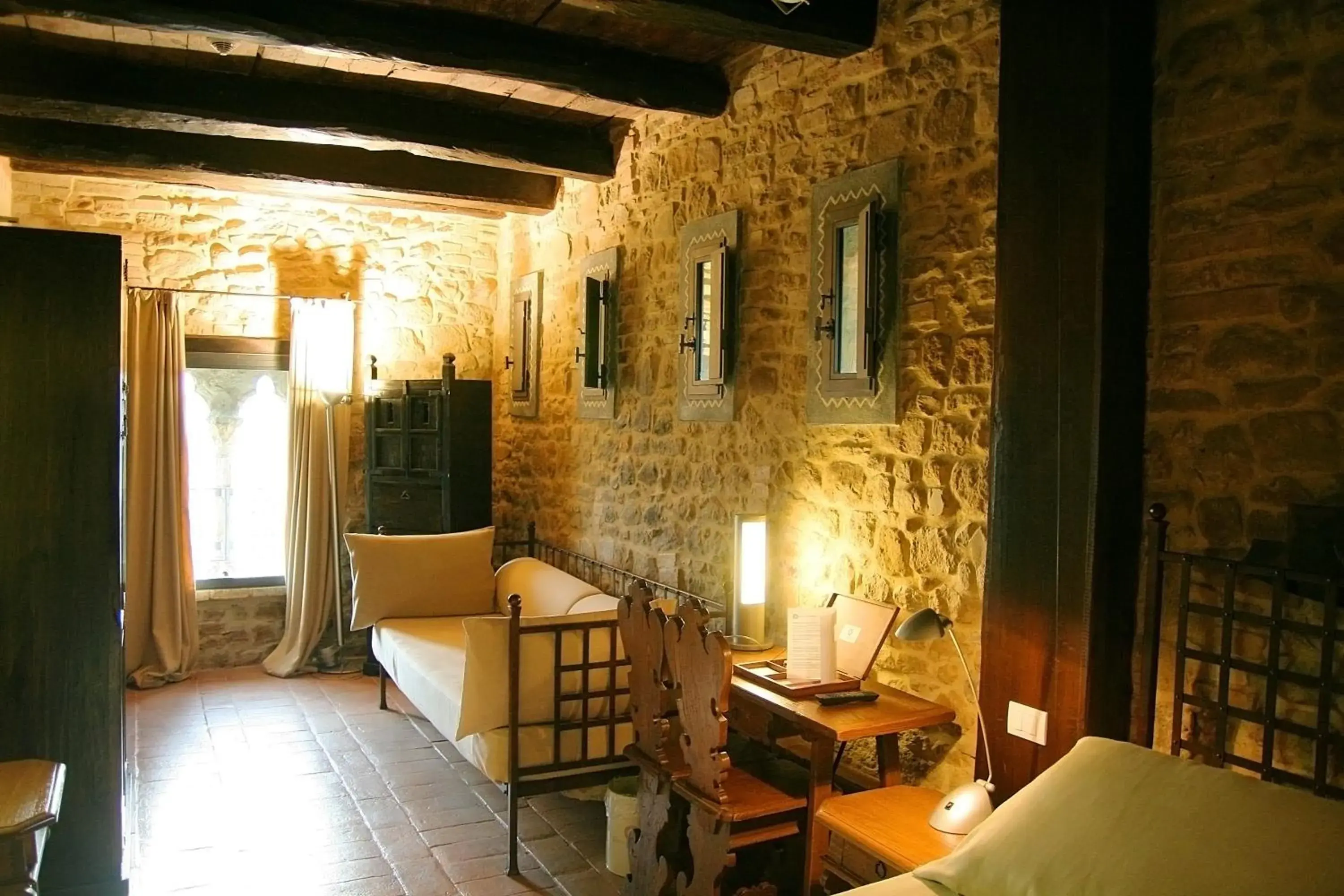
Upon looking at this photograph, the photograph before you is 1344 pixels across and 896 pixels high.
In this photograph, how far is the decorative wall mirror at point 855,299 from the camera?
10.6ft

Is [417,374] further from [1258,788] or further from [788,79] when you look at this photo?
[1258,788]

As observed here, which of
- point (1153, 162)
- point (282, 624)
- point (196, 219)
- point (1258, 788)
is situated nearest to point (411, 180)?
point (196, 219)

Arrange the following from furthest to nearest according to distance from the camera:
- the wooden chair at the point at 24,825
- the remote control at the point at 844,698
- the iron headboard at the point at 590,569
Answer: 1. the iron headboard at the point at 590,569
2. the remote control at the point at 844,698
3. the wooden chair at the point at 24,825

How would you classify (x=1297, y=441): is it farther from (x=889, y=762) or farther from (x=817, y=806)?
(x=817, y=806)

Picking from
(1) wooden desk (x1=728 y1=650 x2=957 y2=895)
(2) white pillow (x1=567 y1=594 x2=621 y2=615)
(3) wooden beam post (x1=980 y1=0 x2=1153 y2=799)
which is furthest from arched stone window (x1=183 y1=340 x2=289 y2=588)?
(3) wooden beam post (x1=980 y1=0 x2=1153 y2=799)

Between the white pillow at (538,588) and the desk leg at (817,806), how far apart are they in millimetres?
1784

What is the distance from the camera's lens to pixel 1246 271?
2.24 m

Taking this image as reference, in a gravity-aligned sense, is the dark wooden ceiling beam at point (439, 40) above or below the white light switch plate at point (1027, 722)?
above

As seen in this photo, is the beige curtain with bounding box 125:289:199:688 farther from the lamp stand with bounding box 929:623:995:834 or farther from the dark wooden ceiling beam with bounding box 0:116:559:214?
the lamp stand with bounding box 929:623:995:834

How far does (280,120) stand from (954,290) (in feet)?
10.1

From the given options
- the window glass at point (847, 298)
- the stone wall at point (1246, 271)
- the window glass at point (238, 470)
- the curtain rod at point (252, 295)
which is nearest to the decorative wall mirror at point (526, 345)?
the curtain rod at point (252, 295)

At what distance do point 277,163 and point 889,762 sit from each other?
13.7ft

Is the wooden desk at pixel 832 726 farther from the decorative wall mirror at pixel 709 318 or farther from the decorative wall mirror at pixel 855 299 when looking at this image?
the decorative wall mirror at pixel 709 318

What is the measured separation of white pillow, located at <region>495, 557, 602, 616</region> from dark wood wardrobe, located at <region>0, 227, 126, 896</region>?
1.82 metres
